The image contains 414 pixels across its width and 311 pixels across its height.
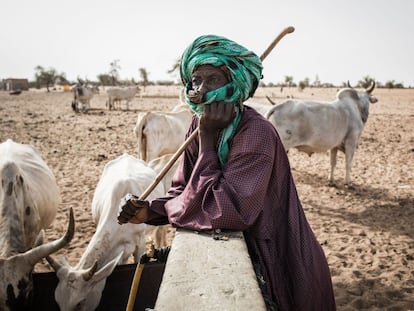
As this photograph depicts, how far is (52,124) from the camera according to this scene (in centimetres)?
1498

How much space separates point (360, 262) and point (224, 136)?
3489mm

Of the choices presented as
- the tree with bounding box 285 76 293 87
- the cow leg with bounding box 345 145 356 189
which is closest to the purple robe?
the cow leg with bounding box 345 145 356 189

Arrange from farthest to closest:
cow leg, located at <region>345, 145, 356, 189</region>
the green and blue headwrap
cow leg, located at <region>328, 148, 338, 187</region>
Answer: cow leg, located at <region>328, 148, 338, 187</region> → cow leg, located at <region>345, 145, 356, 189</region> → the green and blue headwrap

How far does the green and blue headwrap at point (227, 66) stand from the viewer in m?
1.42

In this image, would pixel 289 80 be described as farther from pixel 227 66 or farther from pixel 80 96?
pixel 227 66

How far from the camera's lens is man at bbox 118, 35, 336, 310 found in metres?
1.29

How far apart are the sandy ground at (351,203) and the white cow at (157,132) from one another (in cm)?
143

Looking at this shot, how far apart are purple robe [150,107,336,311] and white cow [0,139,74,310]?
1134 millimetres

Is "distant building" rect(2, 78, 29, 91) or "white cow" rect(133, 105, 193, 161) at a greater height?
"distant building" rect(2, 78, 29, 91)

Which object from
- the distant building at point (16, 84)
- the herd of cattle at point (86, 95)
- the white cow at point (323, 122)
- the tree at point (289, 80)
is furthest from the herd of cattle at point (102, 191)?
the distant building at point (16, 84)

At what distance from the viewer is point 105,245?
8.72ft

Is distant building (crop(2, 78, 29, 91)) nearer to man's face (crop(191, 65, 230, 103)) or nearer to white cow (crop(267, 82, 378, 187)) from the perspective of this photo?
white cow (crop(267, 82, 378, 187))

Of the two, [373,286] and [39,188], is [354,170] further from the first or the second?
[39,188]

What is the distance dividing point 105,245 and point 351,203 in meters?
4.87
